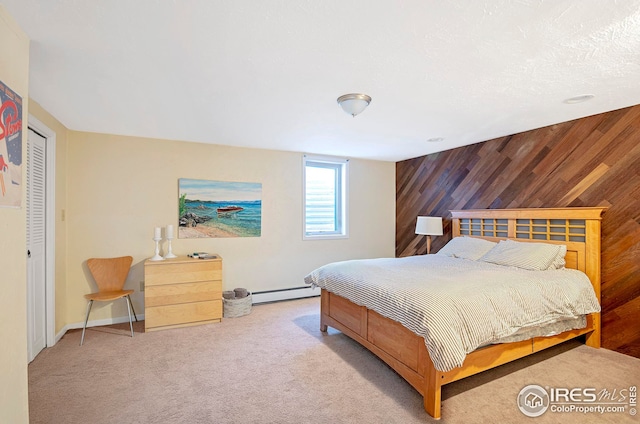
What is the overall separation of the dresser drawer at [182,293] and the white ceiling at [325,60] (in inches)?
69.9

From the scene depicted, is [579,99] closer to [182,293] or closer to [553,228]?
[553,228]

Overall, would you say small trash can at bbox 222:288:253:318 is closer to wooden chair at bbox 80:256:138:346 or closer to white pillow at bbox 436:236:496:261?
Result: wooden chair at bbox 80:256:138:346

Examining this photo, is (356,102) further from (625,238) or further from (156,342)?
(156,342)

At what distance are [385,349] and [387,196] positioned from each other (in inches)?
130

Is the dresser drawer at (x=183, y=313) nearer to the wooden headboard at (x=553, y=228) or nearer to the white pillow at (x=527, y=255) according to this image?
the white pillow at (x=527, y=255)

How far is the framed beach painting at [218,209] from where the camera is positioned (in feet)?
13.1

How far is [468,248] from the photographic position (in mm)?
3717

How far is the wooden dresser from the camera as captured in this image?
3.36 m

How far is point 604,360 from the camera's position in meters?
2.71

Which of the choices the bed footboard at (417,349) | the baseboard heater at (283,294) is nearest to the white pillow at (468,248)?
the bed footboard at (417,349)

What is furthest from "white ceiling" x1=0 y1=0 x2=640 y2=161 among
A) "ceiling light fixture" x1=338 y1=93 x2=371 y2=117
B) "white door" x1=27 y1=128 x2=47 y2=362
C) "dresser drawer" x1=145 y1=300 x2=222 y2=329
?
"dresser drawer" x1=145 y1=300 x2=222 y2=329

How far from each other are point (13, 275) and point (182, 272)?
199cm

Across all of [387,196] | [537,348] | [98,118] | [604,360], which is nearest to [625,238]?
[604,360]

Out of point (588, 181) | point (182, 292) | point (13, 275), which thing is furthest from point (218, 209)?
point (588, 181)
